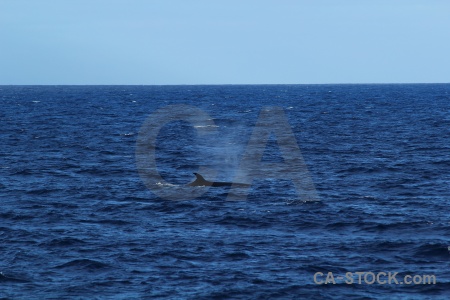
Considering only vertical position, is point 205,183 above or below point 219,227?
above

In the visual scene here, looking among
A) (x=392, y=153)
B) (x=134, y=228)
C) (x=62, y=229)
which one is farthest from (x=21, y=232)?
(x=392, y=153)

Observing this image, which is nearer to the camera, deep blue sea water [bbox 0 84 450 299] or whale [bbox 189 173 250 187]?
deep blue sea water [bbox 0 84 450 299]

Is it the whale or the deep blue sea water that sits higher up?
the whale

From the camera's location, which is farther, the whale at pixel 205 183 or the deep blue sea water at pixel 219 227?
the whale at pixel 205 183

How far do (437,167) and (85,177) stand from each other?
26675 millimetres

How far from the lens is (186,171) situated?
190 feet

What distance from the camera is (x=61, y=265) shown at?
98.3 feet

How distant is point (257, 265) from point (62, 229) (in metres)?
11.3

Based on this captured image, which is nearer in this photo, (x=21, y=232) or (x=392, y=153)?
(x=21, y=232)

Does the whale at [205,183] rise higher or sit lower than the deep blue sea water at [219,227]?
higher

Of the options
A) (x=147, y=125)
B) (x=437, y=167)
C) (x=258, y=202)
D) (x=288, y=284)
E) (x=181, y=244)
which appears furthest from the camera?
(x=147, y=125)

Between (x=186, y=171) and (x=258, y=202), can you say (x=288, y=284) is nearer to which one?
(x=258, y=202)

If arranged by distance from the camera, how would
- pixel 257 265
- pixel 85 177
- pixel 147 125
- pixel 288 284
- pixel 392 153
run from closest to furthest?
pixel 288 284
pixel 257 265
pixel 85 177
pixel 392 153
pixel 147 125

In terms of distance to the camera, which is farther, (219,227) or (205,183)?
(205,183)
